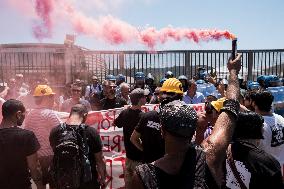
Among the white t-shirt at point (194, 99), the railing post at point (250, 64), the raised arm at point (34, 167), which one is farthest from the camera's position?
the railing post at point (250, 64)

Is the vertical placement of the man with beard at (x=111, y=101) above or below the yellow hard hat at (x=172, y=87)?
below

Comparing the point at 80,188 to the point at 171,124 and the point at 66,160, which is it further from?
the point at 171,124

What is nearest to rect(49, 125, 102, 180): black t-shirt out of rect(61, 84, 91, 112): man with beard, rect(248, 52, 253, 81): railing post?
rect(61, 84, 91, 112): man with beard

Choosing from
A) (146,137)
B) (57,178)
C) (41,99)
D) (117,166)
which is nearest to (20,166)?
(57,178)

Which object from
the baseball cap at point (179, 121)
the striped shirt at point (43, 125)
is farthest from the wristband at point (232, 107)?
the striped shirt at point (43, 125)

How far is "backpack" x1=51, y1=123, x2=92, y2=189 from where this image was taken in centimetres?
420

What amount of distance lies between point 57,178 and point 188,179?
267cm

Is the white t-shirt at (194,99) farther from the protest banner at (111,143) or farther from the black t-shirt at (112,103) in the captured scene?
the protest banner at (111,143)

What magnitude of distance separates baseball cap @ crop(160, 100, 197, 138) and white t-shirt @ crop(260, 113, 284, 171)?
2.55 metres

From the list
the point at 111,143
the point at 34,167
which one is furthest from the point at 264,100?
the point at 111,143

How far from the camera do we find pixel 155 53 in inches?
548

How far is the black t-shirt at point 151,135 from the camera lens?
5.18 metres

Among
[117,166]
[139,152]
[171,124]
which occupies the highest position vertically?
[171,124]

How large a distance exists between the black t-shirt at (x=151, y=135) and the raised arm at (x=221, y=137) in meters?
2.62
